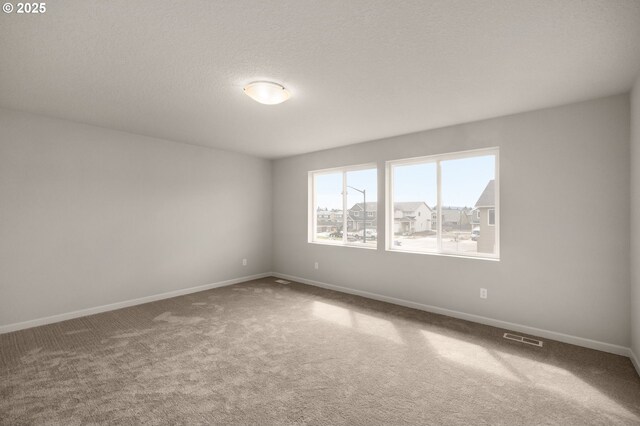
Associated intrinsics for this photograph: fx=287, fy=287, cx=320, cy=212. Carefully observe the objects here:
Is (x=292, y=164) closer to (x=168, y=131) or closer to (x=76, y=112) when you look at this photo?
(x=168, y=131)

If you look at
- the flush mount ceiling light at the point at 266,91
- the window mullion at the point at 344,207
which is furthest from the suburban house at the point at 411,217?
the flush mount ceiling light at the point at 266,91

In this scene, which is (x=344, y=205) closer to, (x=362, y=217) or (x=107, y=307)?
(x=362, y=217)

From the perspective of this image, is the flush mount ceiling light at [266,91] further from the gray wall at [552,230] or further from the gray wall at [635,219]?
the gray wall at [635,219]

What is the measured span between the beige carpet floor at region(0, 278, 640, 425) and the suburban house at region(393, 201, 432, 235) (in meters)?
1.33

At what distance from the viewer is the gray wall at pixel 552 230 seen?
2.88m

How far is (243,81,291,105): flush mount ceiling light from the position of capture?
265cm

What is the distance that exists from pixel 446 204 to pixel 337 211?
2038 millimetres

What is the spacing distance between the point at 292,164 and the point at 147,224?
2.87 metres

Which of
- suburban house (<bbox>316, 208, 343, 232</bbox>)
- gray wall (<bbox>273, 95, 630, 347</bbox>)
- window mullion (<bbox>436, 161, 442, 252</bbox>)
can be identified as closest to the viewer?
gray wall (<bbox>273, 95, 630, 347</bbox>)

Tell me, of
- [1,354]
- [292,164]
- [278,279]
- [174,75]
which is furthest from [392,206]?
[1,354]

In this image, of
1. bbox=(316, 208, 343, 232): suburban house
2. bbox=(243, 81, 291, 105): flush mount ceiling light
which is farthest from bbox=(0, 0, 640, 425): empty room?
bbox=(316, 208, 343, 232): suburban house

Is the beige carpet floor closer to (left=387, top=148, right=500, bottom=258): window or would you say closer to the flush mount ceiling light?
(left=387, top=148, right=500, bottom=258): window

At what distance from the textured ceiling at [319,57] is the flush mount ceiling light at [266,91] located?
88 mm

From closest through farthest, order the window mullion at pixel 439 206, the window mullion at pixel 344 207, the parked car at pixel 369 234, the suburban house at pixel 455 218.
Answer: the suburban house at pixel 455 218 < the window mullion at pixel 439 206 < the parked car at pixel 369 234 < the window mullion at pixel 344 207
